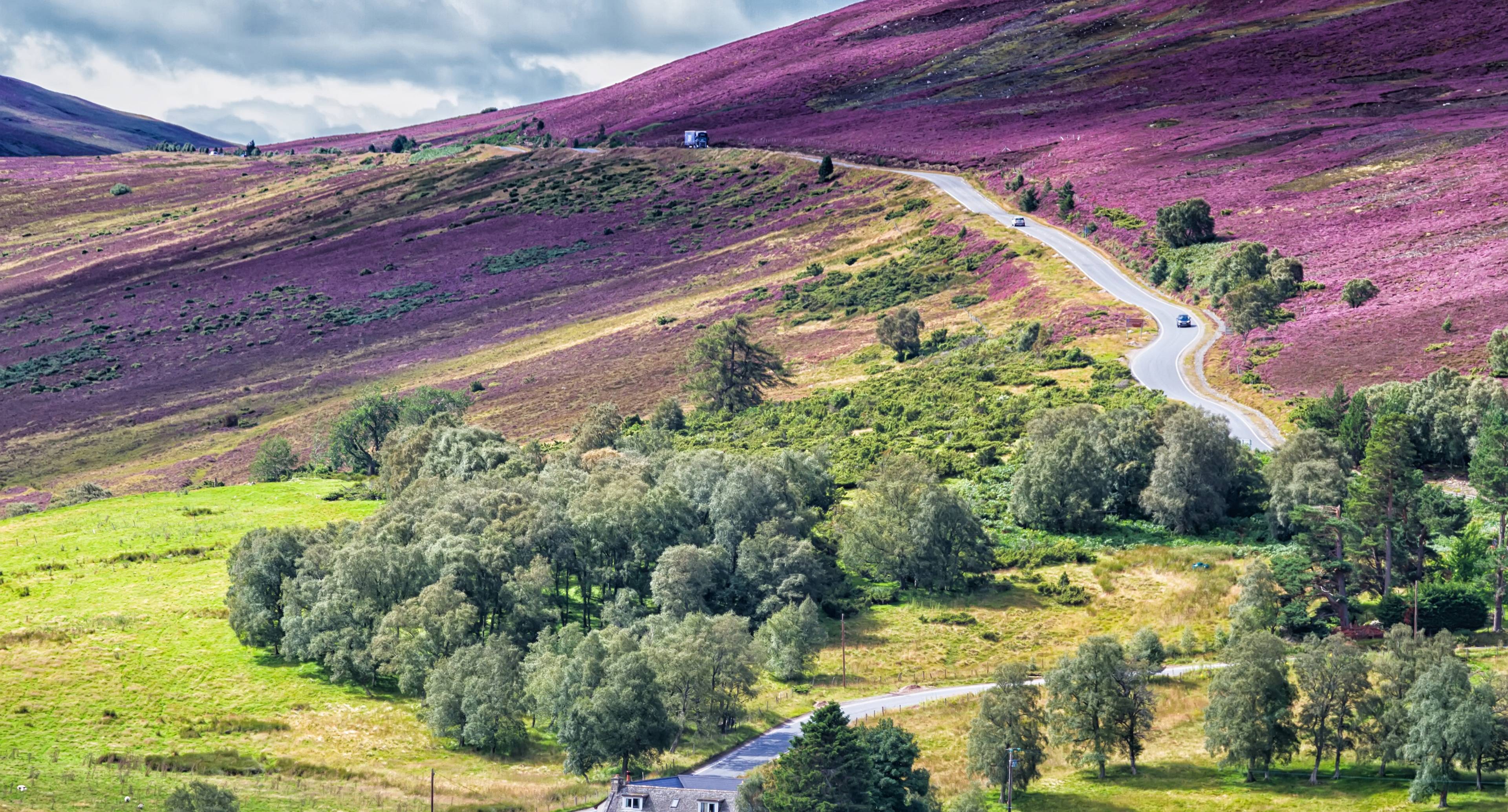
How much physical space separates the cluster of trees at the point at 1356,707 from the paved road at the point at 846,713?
7279 mm

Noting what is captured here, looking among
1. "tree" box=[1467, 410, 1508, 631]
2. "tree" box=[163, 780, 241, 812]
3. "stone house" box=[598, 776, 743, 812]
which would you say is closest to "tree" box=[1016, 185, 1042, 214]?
"tree" box=[1467, 410, 1508, 631]

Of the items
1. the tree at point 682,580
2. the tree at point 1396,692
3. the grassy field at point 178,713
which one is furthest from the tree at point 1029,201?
the tree at point 1396,692

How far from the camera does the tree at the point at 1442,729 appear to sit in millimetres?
49156

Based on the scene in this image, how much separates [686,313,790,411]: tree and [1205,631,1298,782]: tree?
208 ft

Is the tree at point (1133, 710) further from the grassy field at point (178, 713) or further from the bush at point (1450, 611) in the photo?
the grassy field at point (178, 713)

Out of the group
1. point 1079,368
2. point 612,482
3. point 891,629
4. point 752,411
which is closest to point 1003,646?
point 891,629

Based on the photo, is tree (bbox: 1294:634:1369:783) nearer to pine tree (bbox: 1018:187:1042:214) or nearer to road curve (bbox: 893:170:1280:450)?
road curve (bbox: 893:170:1280:450)

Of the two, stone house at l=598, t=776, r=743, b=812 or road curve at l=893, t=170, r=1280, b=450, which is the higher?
road curve at l=893, t=170, r=1280, b=450

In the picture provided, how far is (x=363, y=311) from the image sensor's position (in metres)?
165

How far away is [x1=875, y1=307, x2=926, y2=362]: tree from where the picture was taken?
117 meters

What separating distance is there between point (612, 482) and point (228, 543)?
92.1 ft

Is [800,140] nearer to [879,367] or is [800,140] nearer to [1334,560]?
[879,367]

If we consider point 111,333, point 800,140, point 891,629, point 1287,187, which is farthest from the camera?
A: point 800,140

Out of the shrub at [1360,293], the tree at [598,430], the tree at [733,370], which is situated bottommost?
the tree at [598,430]
